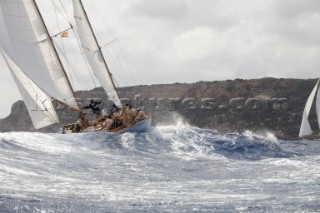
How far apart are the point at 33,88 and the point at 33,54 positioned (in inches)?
91.6

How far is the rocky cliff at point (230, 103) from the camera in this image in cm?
8344

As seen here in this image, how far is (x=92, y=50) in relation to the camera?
38.2 meters

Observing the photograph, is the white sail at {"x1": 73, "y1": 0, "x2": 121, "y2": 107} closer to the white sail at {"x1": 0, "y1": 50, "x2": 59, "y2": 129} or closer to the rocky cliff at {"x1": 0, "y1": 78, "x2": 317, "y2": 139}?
the white sail at {"x1": 0, "y1": 50, "x2": 59, "y2": 129}

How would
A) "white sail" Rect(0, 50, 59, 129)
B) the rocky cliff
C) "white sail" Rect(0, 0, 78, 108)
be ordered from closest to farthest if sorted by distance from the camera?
"white sail" Rect(0, 0, 78, 108) < "white sail" Rect(0, 50, 59, 129) < the rocky cliff

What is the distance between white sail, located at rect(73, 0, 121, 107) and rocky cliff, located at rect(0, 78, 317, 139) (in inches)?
1707

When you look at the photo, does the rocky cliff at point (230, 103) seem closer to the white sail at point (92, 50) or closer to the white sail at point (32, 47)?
the white sail at point (92, 50)

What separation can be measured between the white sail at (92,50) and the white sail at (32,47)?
21.6ft

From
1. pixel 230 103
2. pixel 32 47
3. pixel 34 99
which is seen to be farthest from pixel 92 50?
pixel 230 103

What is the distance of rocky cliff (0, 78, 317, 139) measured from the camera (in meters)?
83.4

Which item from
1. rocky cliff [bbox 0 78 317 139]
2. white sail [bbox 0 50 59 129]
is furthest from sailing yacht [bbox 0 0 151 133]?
rocky cliff [bbox 0 78 317 139]

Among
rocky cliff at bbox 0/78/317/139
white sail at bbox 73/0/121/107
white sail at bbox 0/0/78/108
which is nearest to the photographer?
white sail at bbox 0/0/78/108

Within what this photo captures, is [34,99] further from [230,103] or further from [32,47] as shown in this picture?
[230,103]

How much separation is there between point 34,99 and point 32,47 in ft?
10.7

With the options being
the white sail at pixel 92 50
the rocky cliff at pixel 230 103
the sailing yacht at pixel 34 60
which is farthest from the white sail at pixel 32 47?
the rocky cliff at pixel 230 103
